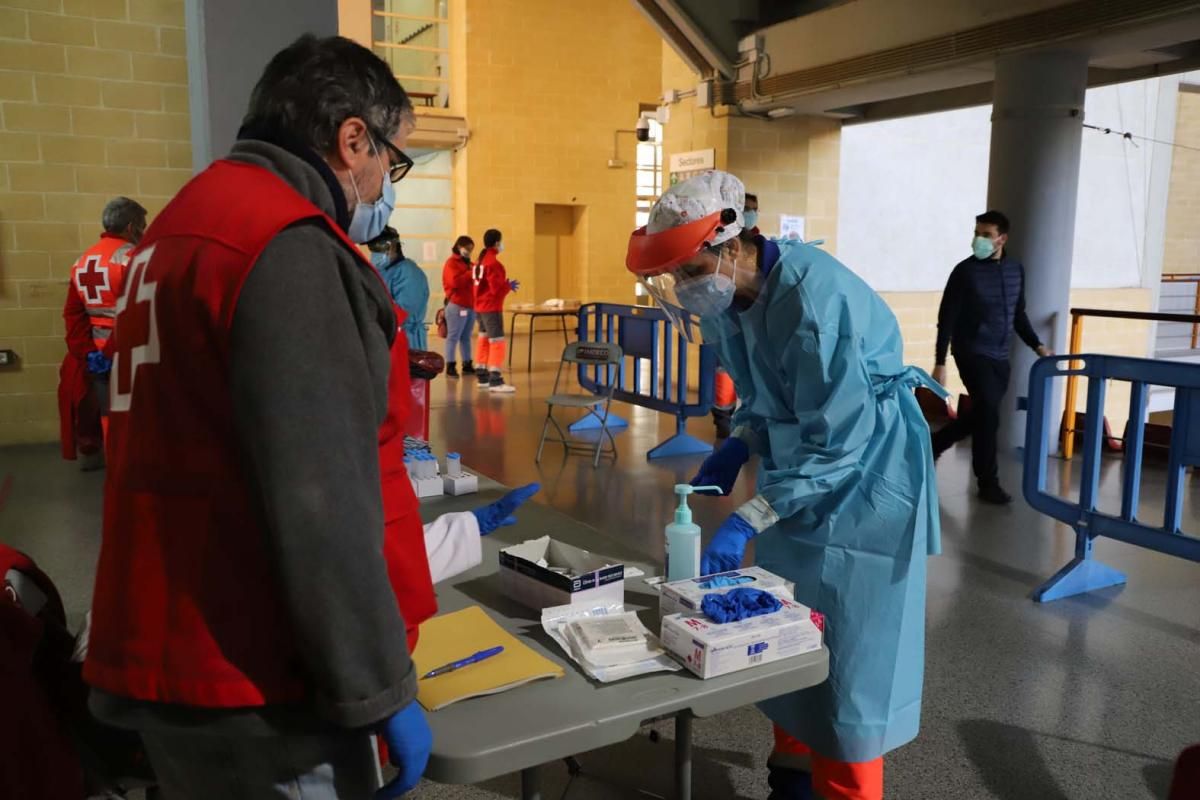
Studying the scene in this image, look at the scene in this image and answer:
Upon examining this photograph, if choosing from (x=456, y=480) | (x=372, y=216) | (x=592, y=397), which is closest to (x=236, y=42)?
(x=456, y=480)

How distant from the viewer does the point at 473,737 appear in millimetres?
1288

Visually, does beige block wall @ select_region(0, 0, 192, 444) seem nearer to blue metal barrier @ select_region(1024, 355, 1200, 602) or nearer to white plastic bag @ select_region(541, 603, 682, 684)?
blue metal barrier @ select_region(1024, 355, 1200, 602)

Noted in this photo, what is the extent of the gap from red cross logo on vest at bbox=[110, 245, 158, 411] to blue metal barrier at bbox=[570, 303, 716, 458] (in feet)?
18.5

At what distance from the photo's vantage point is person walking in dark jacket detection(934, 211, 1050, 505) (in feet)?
18.0

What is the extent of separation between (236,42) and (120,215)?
2.69m

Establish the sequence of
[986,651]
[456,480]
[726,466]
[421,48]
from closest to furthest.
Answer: [726,466], [456,480], [986,651], [421,48]

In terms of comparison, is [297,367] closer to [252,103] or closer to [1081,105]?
[252,103]

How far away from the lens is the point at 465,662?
1.49m

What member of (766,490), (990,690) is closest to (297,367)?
(766,490)

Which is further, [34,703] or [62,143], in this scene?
[62,143]

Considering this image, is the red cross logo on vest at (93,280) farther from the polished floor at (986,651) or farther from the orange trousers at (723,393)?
the orange trousers at (723,393)

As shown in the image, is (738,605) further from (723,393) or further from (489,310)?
(489,310)

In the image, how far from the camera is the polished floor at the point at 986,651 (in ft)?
8.61

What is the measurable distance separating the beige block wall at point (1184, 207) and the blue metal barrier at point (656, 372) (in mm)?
12192
